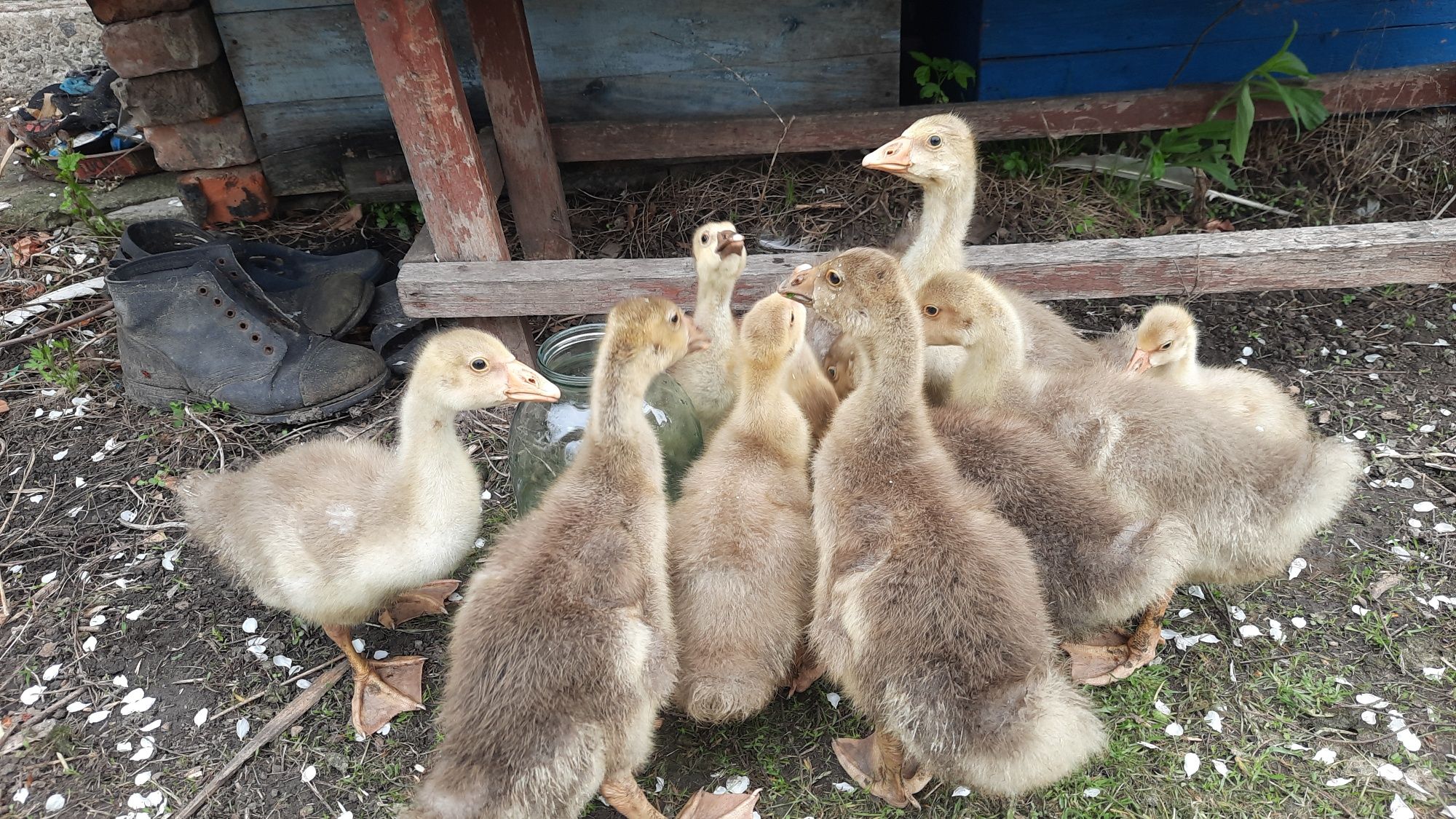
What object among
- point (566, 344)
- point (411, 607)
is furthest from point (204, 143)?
point (411, 607)

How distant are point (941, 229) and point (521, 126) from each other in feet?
6.97

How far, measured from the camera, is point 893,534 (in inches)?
90.0

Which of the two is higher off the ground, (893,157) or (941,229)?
(893,157)

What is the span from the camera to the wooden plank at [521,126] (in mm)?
4023

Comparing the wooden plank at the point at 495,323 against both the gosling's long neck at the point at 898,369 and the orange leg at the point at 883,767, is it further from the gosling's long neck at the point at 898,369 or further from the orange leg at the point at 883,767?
the orange leg at the point at 883,767

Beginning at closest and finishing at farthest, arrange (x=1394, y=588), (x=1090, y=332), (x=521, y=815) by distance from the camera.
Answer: (x=521, y=815)
(x=1394, y=588)
(x=1090, y=332)

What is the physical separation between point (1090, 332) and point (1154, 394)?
174 cm

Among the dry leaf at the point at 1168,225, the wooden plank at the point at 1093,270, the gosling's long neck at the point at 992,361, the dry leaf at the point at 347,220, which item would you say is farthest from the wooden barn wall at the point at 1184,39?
the dry leaf at the point at 347,220

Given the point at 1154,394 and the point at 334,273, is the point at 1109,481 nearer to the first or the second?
the point at 1154,394

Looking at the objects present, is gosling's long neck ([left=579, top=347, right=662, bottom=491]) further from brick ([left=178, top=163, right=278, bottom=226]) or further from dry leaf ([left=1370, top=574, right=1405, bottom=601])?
brick ([left=178, top=163, right=278, bottom=226])

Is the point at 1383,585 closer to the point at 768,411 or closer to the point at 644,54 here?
the point at 768,411

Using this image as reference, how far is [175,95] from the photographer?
4719 millimetres

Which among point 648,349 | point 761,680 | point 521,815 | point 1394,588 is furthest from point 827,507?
point 1394,588

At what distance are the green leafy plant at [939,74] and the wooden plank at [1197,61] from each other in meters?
Answer: 0.14
